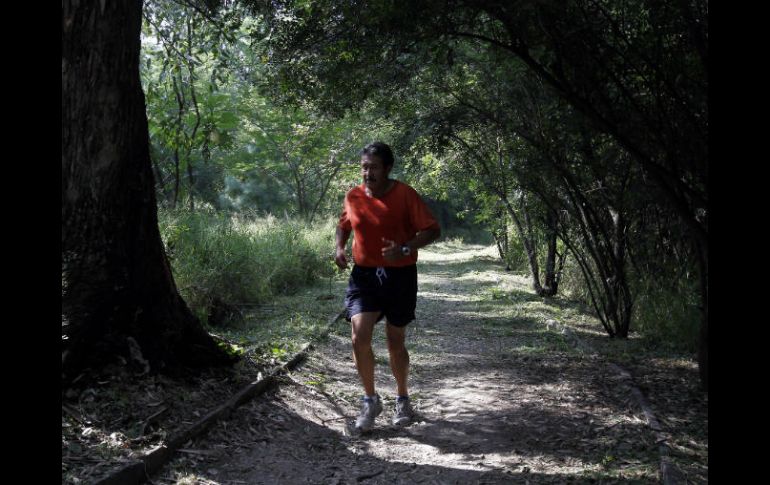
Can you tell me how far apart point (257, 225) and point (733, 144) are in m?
17.1

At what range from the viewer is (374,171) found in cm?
555

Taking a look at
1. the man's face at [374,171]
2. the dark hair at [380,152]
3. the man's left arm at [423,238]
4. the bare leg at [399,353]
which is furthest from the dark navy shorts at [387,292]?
the dark hair at [380,152]

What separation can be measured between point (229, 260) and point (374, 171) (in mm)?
7076

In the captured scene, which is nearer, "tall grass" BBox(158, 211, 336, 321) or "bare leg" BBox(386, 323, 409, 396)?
"bare leg" BBox(386, 323, 409, 396)

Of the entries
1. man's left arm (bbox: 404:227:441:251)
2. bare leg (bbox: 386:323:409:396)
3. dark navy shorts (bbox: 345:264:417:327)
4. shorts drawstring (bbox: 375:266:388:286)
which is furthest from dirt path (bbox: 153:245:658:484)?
man's left arm (bbox: 404:227:441:251)

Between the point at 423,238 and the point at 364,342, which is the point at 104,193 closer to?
the point at 364,342

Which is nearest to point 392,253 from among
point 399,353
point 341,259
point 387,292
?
point 387,292

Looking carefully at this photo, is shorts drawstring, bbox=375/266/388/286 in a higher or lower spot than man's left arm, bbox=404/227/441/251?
lower

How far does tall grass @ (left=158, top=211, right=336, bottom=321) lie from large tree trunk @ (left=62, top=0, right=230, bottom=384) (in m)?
4.39

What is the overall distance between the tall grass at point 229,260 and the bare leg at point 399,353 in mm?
5024

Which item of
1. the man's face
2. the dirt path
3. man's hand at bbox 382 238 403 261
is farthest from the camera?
the man's face

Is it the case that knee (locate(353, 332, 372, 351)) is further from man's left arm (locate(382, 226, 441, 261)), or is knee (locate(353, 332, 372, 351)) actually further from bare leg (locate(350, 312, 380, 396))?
man's left arm (locate(382, 226, 441, 261))

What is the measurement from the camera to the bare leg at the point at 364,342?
5.62 m

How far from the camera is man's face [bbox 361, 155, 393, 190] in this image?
18.1 ft
